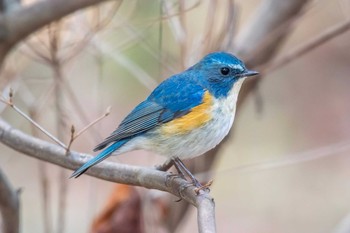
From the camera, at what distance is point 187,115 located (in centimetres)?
379

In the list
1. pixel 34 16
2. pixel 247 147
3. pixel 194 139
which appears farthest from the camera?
pixel 247 147

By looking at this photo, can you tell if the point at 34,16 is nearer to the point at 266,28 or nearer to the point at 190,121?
the point at 190,121

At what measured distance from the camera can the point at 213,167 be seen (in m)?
5.21

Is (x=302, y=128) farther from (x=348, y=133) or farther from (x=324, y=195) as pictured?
(x=324, y=195)

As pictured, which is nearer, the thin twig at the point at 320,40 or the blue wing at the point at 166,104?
the blue wing at the point at 166,104

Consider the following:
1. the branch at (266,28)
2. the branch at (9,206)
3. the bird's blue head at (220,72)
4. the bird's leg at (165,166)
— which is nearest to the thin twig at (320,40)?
the branch at (266,28)

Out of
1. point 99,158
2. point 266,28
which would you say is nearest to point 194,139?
point 99,158

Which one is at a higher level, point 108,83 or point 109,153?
point 108,83

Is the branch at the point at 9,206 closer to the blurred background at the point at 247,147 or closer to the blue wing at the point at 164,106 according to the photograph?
the blue wing at the point at 164,106

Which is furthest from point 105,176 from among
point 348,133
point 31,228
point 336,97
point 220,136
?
point 336,97

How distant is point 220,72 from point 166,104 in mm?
295

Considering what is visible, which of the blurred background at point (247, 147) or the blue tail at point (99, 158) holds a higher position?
the blurred background at point (247, 147)

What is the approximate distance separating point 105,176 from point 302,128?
5.74 meters

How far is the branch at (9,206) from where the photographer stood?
150 inches
